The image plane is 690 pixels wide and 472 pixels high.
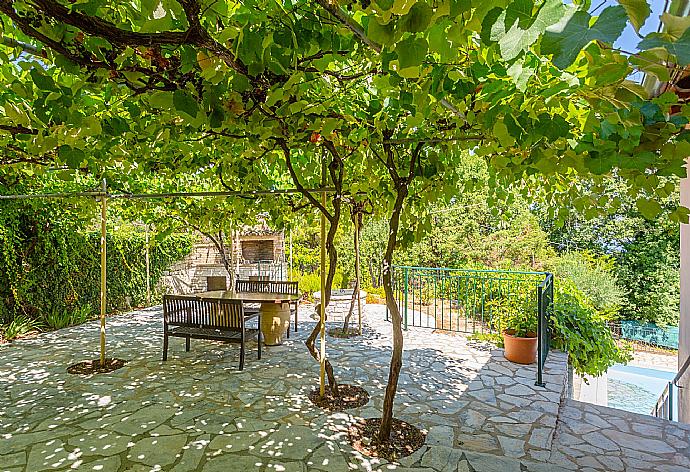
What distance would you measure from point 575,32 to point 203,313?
456cm

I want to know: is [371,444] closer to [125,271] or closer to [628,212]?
[125,271]

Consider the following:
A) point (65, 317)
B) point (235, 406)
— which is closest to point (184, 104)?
point (235, 406)

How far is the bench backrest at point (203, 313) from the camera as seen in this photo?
4.39 m

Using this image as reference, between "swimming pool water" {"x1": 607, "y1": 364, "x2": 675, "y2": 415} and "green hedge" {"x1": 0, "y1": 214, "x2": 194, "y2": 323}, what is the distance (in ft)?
33.1

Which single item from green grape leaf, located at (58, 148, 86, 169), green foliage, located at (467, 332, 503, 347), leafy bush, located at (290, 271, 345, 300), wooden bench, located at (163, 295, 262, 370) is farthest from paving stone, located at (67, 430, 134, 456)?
leafy bush, located at (290, 271, 345, 300)

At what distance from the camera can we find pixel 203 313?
15.0ft

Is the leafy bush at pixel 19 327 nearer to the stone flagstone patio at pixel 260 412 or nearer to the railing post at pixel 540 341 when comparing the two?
the stone flagstone patio at pixel 260 412

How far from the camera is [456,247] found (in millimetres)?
12820

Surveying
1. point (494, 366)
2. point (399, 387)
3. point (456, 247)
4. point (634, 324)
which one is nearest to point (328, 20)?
point (399, 387)

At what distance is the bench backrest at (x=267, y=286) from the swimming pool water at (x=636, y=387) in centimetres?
711

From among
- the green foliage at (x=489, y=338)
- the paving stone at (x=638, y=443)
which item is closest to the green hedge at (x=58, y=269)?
the green foliage at (x=489, y=338)

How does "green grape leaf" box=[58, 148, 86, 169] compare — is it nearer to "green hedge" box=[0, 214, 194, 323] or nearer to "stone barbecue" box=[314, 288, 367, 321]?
"stone barbecue" box=[314, 288, 367, 321]

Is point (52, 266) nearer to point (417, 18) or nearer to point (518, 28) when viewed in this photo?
point (417, 18)

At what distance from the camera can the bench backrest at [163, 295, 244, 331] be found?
4.39 metres
